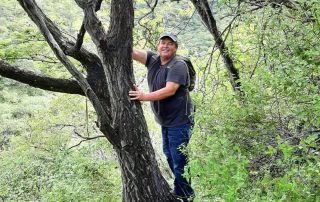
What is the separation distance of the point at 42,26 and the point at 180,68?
1.23m

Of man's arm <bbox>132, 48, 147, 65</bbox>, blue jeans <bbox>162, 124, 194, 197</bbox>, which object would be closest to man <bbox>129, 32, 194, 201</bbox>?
blue jeans <bbox>162, 124, 194, 197</bbox>

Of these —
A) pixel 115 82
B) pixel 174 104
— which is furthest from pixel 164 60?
pixel 115 82

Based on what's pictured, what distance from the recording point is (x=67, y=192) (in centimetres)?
597

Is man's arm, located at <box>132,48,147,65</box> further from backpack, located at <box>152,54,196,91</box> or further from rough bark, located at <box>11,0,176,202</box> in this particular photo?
rough bark, located at <box>11,0,176,202</box>

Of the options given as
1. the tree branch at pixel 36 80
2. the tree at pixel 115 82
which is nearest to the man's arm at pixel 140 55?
the tree at pixel 115 82

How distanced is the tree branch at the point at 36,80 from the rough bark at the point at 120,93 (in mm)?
332

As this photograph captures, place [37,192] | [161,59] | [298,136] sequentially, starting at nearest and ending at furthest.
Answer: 1. [298,136]
2. [161,59]
3. [37,192]

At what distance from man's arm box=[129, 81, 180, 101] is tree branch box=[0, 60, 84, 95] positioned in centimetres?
88

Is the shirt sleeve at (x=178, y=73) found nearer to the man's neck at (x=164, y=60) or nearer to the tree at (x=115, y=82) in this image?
the man's neck at (x=164, y=60)

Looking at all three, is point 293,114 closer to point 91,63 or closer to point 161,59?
point 161,59

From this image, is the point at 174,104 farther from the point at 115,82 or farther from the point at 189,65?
the point at 115,82

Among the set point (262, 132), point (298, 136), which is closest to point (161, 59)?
point (262, 132)

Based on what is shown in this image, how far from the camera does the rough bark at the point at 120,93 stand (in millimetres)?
3482

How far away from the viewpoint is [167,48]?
398 cm
